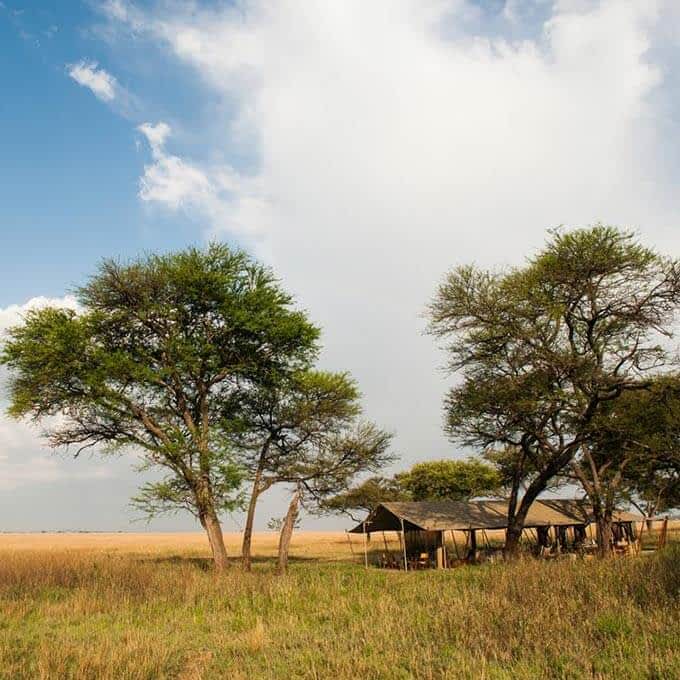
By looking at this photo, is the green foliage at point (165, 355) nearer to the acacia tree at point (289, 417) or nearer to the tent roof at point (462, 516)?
the acacia tree at point (289, 417)

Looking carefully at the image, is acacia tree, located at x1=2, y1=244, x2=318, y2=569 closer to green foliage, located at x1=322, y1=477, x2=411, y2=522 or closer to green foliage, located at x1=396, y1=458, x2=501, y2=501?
green foliage, located at x1=322, y1=477, x2=411, y2=522

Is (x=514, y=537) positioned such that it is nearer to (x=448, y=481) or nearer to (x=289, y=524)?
(x=289, y=524)

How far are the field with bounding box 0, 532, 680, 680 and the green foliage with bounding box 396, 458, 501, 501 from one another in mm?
44962

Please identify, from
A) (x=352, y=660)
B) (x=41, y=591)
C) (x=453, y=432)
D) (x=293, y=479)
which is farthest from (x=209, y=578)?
(x=453, y=432)

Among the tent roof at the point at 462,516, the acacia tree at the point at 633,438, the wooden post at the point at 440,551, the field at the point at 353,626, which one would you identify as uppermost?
the acacia tree at the point at 633,438

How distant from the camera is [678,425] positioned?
29062 millimetres

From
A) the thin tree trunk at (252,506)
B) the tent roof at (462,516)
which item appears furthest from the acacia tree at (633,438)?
the thin tree trunk at (252,506)

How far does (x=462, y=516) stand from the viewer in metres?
38.4

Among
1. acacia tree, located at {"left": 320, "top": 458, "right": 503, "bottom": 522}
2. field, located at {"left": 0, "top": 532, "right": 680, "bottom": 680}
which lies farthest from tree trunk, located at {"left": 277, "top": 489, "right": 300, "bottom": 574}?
acacia tree, located at {"left": 320, "top": 458, "right": 503, "bottom": 522}

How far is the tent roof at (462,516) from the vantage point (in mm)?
36031

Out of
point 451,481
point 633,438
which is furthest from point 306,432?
point 451,481

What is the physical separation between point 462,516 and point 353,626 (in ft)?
93.7

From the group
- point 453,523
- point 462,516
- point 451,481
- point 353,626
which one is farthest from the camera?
point 451,481

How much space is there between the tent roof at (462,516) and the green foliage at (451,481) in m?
15.8
